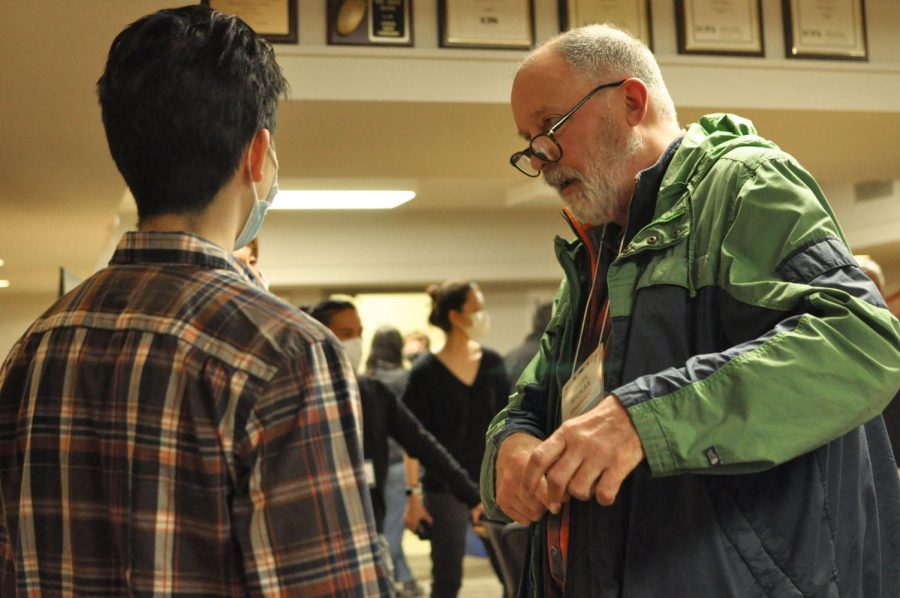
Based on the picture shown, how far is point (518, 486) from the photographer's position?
1.41 meters

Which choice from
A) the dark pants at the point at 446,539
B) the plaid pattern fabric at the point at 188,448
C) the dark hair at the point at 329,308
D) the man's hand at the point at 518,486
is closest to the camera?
the plaid pattern fabric at the point at 188,448

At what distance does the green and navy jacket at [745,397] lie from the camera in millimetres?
1229

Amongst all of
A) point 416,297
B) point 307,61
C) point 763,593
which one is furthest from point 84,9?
point 416,297

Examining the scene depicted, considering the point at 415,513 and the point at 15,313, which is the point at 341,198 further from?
the point at 15,313

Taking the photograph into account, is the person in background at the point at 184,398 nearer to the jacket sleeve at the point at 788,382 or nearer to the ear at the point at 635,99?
the jacket sleeve at the point at 788,382

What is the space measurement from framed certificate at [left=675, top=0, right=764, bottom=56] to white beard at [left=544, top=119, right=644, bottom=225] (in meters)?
2.38

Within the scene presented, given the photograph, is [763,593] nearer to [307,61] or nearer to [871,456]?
[871,456]

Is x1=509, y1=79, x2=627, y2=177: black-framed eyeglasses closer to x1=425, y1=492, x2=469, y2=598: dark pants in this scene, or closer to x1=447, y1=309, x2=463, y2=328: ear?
x1=425, y1=492, x2=469, y2=598: dark pants

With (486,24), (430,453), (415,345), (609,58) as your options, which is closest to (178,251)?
(609,58)

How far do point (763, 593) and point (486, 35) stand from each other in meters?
2.73

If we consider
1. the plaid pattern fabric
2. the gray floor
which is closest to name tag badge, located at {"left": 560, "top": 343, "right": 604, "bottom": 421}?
the plaid pattern fabric

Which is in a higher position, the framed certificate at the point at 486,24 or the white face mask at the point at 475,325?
the framed certificate at the point at 486,24

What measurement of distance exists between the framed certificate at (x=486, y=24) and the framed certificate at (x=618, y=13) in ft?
0.68

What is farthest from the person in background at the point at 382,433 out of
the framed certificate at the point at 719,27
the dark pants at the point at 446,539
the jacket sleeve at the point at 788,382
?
the jacket sleeve at the point at 788,382
